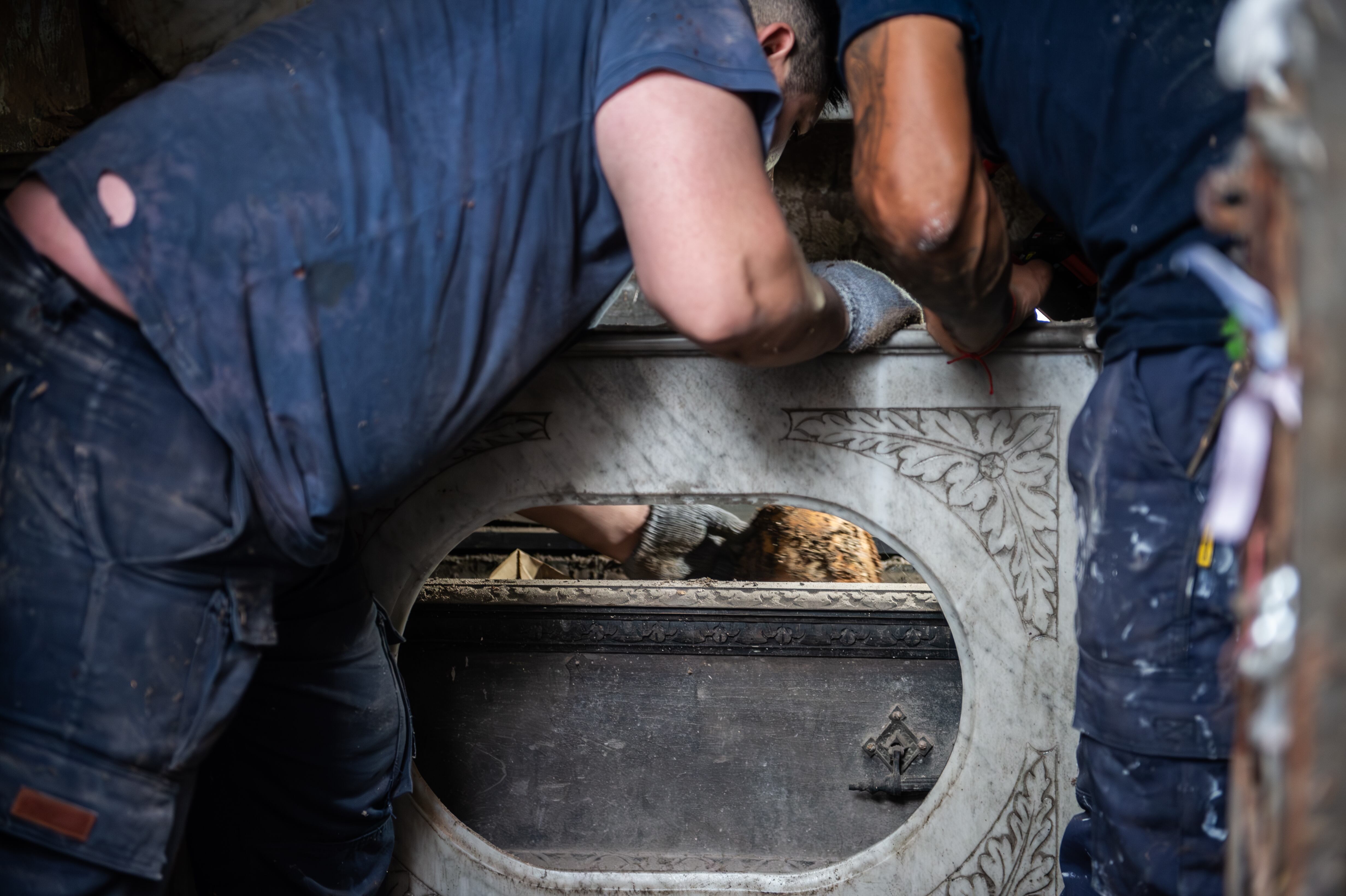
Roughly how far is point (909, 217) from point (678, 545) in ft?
3.64

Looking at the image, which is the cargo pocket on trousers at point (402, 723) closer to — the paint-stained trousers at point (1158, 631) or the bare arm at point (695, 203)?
the bare arm at point (695, 203)

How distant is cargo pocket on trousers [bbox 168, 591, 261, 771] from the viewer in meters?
0.86

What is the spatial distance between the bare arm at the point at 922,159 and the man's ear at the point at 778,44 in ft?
0.32

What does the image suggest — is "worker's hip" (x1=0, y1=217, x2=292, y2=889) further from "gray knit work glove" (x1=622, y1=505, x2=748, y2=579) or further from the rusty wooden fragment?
the rusty wooden fragment

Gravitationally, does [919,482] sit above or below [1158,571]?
above

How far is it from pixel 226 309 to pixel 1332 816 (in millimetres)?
816

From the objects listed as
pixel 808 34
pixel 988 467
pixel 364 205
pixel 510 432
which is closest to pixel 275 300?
pixel 364 205

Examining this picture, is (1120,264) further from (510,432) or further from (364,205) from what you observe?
(510,432)

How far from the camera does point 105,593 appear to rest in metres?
0.82

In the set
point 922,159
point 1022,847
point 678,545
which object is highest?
point 922,159

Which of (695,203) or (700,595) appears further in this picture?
(700,595)

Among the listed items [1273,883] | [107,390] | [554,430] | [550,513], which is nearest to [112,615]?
[107,390]

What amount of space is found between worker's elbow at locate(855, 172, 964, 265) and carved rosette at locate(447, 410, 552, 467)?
58cm

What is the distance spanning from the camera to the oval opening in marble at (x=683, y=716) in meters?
1.69
